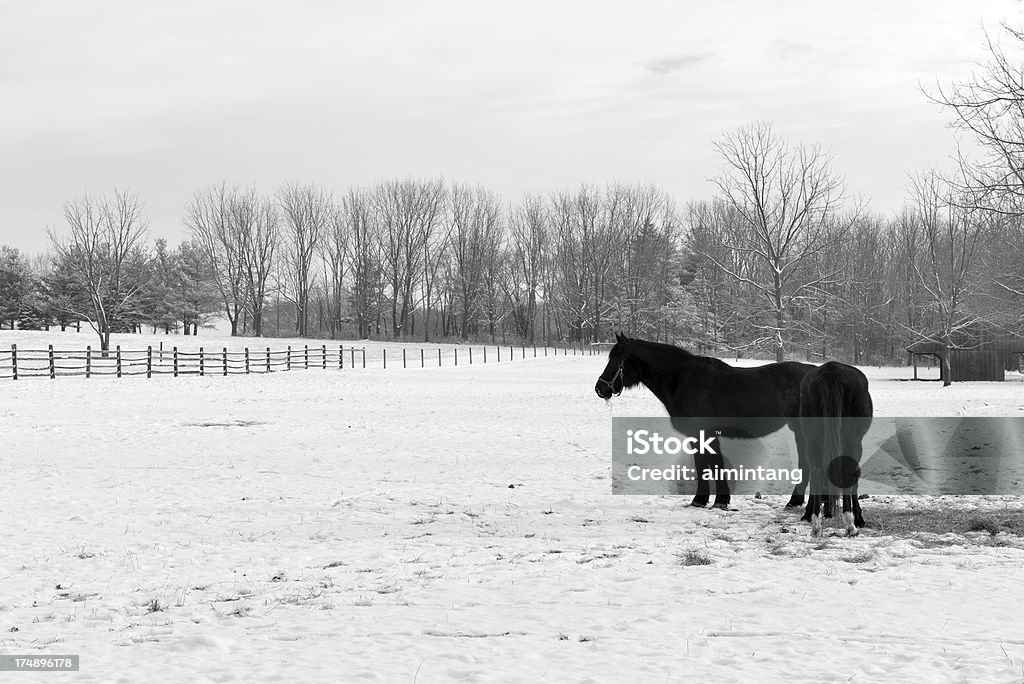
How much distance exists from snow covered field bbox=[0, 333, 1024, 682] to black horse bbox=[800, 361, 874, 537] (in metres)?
0.34

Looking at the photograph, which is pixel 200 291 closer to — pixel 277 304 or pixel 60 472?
pixel 277 304

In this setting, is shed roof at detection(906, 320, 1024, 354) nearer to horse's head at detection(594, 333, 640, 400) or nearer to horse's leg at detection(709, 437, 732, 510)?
horse's head at detection(594, 333, 640, 400)

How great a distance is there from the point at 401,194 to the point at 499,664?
74119mm

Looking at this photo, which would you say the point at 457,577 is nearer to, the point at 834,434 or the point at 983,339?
the point at 834,434

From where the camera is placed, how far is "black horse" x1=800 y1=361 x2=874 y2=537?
7.57 m

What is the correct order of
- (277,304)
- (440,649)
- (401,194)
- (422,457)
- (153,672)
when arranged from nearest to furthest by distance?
(153,672) < (440,649) < (422,457) < (401,194) < (277,304)

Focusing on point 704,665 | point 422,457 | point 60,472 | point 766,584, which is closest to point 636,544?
point 766,584

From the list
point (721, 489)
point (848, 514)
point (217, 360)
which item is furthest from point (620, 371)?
point (217, 360)

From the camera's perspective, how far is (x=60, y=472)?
11.3m

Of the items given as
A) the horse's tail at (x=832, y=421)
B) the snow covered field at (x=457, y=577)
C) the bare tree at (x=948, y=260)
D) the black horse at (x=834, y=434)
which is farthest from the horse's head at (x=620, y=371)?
the bare tree at (x=948, y=260)

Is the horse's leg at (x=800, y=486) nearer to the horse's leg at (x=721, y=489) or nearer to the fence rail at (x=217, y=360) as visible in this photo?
the horse's leg at (x=721, y=489)

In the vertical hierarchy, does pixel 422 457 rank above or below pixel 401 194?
below

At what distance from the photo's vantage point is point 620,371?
10.1 m

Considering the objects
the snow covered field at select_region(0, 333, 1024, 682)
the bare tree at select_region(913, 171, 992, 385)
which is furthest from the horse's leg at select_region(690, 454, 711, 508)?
the bare tree at select_region(913, 171, 992, 385)
